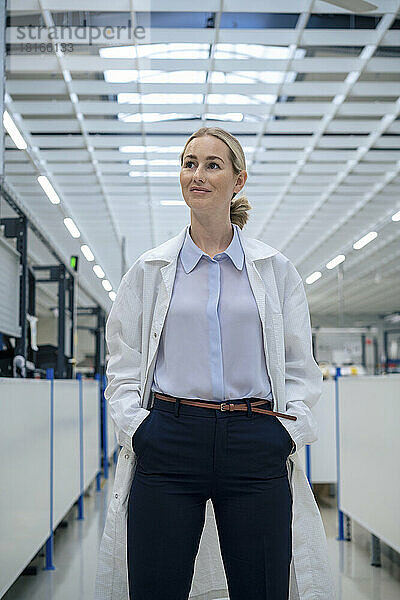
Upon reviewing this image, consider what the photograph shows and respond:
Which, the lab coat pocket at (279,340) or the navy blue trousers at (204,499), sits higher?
the lab coat pocket at (279,340)

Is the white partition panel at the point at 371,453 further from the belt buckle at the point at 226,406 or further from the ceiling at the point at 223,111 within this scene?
the belt buckle at the point at 226,406

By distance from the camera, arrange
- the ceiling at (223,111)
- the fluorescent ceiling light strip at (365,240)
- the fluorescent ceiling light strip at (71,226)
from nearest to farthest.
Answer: the fluorescent ceiling light strip at (365,240) → the ceiling at (223,111) → the fluorescent ceiling light strip at (71,226)

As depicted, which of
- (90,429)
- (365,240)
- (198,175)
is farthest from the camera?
(90,429)

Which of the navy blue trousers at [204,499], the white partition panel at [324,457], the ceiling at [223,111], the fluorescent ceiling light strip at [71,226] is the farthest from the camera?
the fluorescent ceiling light strip at [71,226]

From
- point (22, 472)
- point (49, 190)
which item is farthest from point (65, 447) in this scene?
point (49, 190)

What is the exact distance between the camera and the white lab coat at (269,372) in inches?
62.6

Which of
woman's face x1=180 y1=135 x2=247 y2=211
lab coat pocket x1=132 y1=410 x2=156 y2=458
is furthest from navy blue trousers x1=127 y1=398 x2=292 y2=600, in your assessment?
woman's face x1=180 y1=135 x2=247 y2=211

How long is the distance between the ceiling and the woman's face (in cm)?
212

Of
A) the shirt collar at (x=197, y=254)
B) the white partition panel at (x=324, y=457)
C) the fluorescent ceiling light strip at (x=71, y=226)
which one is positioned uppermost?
the fluorescent ceiling light strip at (x=71, y=226)

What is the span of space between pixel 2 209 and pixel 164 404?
226 centimetres

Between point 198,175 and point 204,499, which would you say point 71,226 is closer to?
point 198,175

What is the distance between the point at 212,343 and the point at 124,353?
0.23 metres

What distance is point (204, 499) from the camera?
152cm

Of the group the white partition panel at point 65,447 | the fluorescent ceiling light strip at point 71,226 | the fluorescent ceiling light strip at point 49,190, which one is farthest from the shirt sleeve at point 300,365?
the fluorescent ceiling light strip at point 71,226
